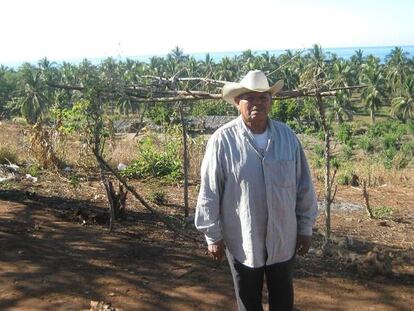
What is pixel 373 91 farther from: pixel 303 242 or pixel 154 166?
pixel 303 242

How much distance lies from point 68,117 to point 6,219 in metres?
1.32

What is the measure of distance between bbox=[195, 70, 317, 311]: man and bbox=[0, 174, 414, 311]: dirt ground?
1.12 m

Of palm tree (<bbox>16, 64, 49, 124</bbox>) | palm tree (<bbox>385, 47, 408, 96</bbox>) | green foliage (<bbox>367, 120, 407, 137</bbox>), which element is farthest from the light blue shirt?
palm tree (<bbox>385, 47, 408, 96</bbox>)

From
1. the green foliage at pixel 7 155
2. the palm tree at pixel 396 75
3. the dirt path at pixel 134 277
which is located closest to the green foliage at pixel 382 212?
the dirt path at pixel 134 277

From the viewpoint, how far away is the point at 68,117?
5.54 m

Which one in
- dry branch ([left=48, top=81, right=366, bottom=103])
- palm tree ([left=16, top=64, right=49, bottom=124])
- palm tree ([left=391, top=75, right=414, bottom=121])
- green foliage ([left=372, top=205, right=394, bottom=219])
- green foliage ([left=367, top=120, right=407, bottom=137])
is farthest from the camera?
palm tree ([left=16, top=64, right=49, bottom=124])

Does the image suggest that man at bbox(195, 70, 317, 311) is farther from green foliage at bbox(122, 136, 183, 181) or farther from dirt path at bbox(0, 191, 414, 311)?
green foliage at bbox(122, 136, 183, 181)

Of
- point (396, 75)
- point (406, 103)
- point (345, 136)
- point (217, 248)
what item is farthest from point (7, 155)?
point (396, 75)

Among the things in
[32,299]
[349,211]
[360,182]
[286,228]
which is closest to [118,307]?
[32,299]

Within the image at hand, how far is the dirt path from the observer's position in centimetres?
351

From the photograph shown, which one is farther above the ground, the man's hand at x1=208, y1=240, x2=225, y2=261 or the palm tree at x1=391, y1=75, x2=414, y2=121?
the man's hand at x1=208, y1=240, x2=225, y2=261

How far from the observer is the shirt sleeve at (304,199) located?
248 centimetres

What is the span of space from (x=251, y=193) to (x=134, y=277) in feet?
6.52

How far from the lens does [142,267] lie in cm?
420
